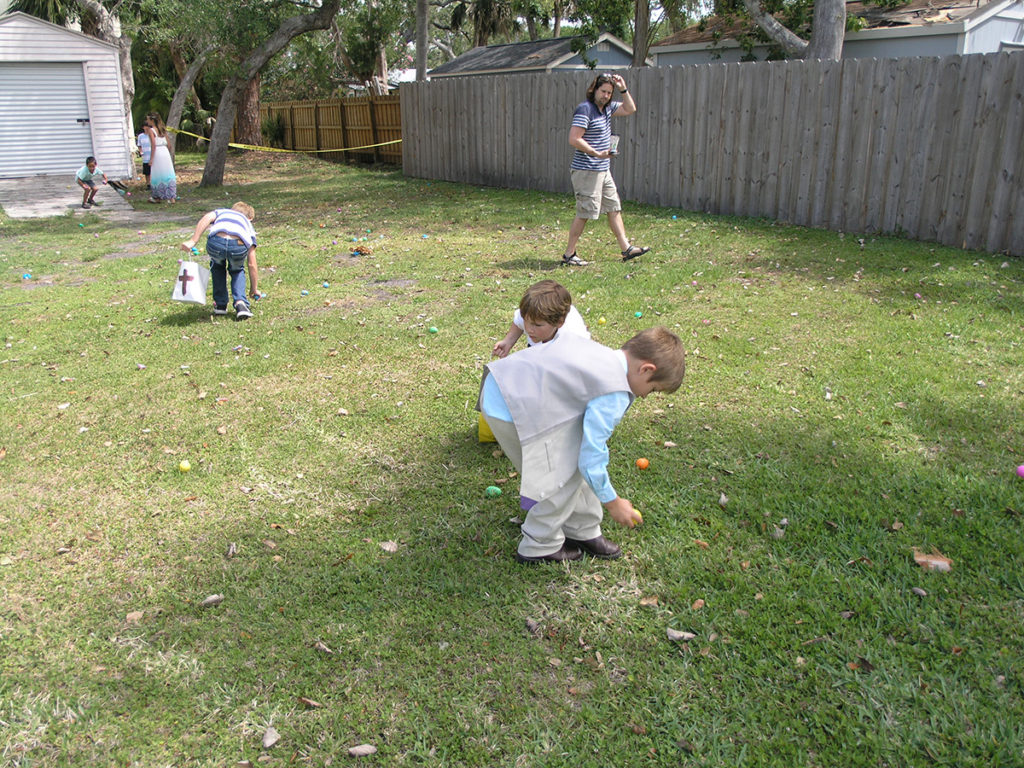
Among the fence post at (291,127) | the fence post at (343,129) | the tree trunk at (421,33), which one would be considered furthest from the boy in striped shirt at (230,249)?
the fence post at (291,127)

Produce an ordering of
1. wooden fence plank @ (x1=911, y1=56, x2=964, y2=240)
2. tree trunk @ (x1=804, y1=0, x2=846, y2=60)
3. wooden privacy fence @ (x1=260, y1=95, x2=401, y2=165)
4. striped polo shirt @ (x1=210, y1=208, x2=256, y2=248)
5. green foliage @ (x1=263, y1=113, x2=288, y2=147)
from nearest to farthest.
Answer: striped polo shirt @ (x1=210, y1=208, x2=256, y2=248) → wooden fence plank @ (x1=911, y1=56, x2=964, y2=240) → tree trunk @ (x1=804, y1=0, x2=846, y2=60) → wooden privacy fence @ (x1=260, y1=95, x2=401, y2=165) → green foliage @ (x1=263, y1=113, x2=288, y2=147)

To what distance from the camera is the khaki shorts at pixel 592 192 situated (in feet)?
25.5

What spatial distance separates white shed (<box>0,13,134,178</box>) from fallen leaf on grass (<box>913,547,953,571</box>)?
63.9 feet

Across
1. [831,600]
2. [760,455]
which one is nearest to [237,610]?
[831,600]

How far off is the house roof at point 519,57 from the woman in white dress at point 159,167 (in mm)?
13251

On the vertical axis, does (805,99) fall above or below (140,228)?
above

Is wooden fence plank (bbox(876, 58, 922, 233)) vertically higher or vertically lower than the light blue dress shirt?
higher

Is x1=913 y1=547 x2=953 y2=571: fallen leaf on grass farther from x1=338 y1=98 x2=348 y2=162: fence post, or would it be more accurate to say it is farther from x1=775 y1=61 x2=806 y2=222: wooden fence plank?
x1=338 y1=98 x2=348 y2=162: fence post

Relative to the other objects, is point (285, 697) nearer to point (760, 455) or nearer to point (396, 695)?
point (396, 695)

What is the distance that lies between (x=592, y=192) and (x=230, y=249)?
346 cm

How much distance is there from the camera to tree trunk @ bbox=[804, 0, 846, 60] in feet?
37.4

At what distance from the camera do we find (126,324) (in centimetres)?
644

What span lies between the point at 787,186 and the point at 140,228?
904 centimetres

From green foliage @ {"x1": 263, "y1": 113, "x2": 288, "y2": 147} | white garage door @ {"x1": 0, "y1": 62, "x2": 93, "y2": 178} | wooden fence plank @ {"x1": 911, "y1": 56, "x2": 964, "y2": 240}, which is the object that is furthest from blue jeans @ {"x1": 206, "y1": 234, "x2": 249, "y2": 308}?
green foliage @ {"x1": 263, "y1": 113, "x2": 288, "y2": 147}
